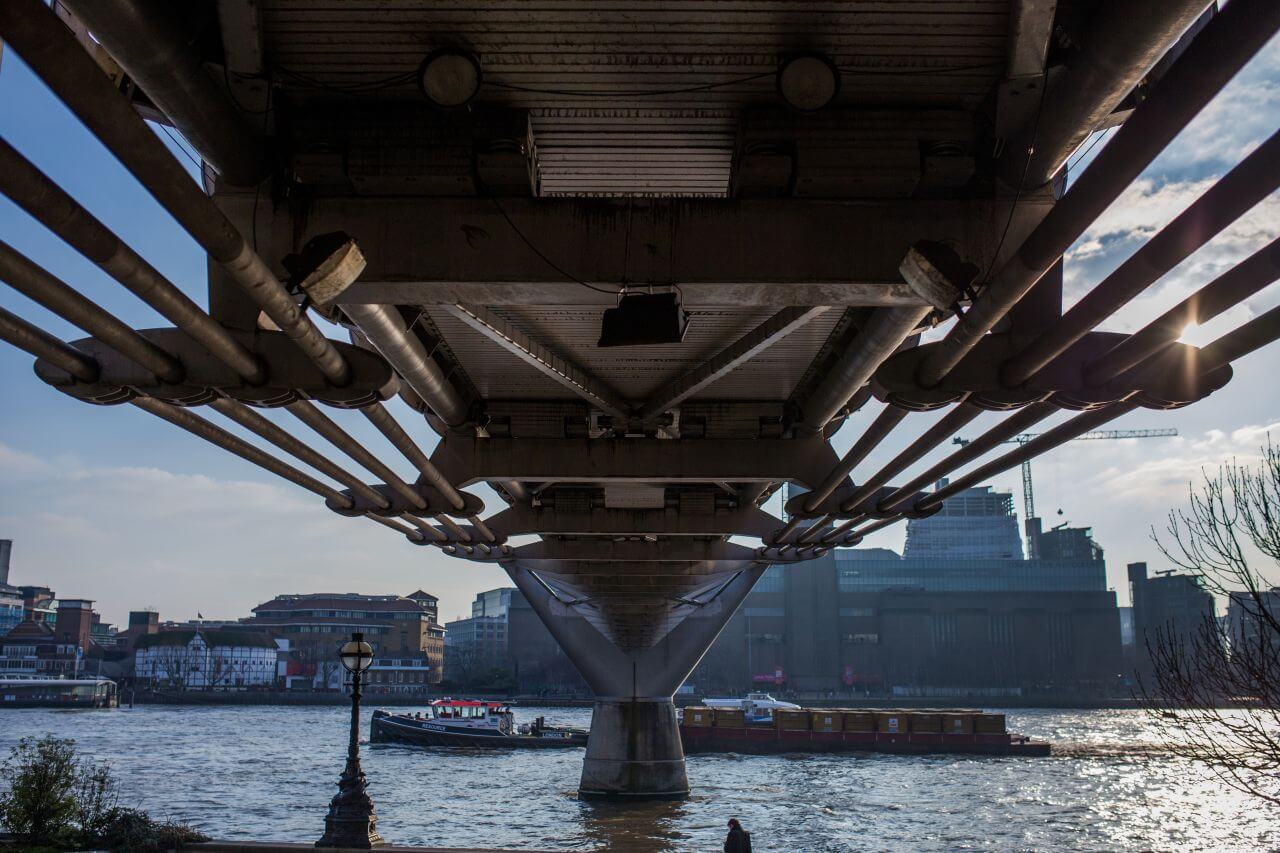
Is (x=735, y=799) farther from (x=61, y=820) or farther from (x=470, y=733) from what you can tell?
(x=470, y=733)

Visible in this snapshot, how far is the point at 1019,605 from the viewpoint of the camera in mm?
148375

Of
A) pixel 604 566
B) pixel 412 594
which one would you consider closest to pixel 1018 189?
pixel 604 566

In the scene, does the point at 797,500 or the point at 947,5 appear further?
the point at 797,500

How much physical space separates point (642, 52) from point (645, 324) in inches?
77.2

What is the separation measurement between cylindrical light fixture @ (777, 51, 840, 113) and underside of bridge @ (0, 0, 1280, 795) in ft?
0.09

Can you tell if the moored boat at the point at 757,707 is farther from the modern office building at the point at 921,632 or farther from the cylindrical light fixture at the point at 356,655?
the cylindrical light fixture at the point at 356,655

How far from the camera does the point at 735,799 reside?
46406 millimetres

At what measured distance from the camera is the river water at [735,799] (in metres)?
37.7

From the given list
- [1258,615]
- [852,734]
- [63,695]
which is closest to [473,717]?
[852,734]

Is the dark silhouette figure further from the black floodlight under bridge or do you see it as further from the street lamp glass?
the black floodlight under bridge

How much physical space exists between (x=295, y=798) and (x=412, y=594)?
500 feet

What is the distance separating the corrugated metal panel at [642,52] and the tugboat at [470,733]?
6957cm

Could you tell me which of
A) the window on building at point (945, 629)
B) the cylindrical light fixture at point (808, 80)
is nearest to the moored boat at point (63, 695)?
the window on building at point (945, 629)

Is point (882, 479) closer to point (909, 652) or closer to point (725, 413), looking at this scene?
point (725, 413)
